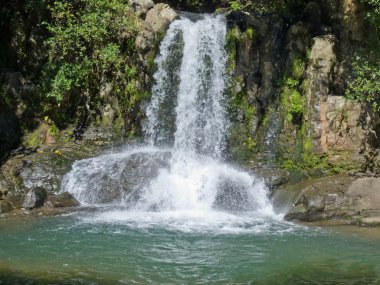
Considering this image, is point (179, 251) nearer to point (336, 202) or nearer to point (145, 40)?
point (336, 202)

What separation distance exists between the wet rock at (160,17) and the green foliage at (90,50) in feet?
2.13

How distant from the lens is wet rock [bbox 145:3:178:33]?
17.8 meters

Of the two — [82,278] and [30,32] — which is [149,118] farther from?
[82,278]

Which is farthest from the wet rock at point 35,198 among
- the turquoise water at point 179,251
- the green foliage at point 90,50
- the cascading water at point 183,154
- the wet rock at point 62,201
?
the green foliage at point 90,50

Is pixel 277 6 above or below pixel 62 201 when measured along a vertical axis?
above

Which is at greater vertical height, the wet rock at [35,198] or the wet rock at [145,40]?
the wet rock at [145,40]

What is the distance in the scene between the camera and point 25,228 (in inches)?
452

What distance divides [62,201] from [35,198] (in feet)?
2.35

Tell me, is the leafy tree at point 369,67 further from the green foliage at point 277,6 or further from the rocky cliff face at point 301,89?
the green foliage at point 277,6

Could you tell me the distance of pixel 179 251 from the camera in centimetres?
981

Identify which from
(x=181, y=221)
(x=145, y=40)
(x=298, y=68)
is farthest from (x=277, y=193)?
(x=145, y=40)

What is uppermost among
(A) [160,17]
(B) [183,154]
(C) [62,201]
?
(A) [160,17]

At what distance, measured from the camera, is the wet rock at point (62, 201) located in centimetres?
1357

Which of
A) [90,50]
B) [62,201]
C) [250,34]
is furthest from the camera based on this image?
[90,50]
